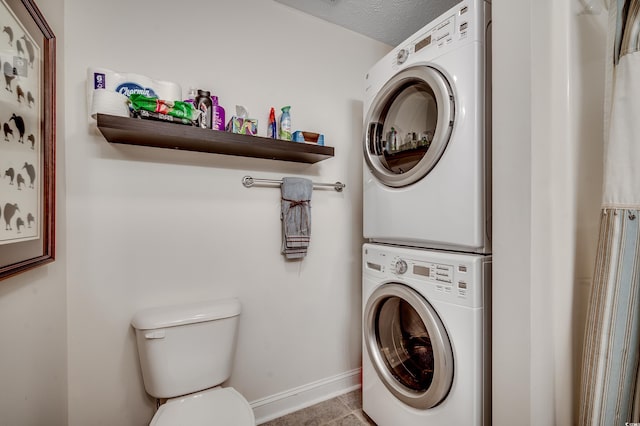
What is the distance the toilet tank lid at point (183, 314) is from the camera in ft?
3.91

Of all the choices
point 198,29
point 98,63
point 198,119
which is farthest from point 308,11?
point 98,63

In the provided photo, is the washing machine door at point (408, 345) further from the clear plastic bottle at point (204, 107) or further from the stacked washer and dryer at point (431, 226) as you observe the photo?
the clear plastic bottle at point (204, 107)

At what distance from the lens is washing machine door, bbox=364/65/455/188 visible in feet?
3.70

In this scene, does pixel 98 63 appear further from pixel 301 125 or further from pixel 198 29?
pixel 301 125

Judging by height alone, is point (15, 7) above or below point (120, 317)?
above

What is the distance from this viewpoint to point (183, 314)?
125 cm

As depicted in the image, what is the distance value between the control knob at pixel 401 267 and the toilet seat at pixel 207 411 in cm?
81

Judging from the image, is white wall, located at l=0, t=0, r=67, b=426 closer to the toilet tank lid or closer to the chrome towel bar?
the toilet tank lid

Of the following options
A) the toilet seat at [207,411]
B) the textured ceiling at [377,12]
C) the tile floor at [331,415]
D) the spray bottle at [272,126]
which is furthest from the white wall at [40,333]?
the textured ceiling at [377,12]

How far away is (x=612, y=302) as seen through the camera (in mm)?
827

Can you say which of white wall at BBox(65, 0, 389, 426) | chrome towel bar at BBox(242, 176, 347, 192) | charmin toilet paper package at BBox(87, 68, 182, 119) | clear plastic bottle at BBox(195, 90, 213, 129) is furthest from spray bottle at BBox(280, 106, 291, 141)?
charmin toilet paper package at BBox(87, 68, 182, 119)

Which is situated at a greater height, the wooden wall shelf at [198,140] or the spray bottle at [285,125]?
the spray bottle at [285,125]

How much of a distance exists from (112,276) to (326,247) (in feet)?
3.63

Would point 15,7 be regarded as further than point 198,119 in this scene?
No
